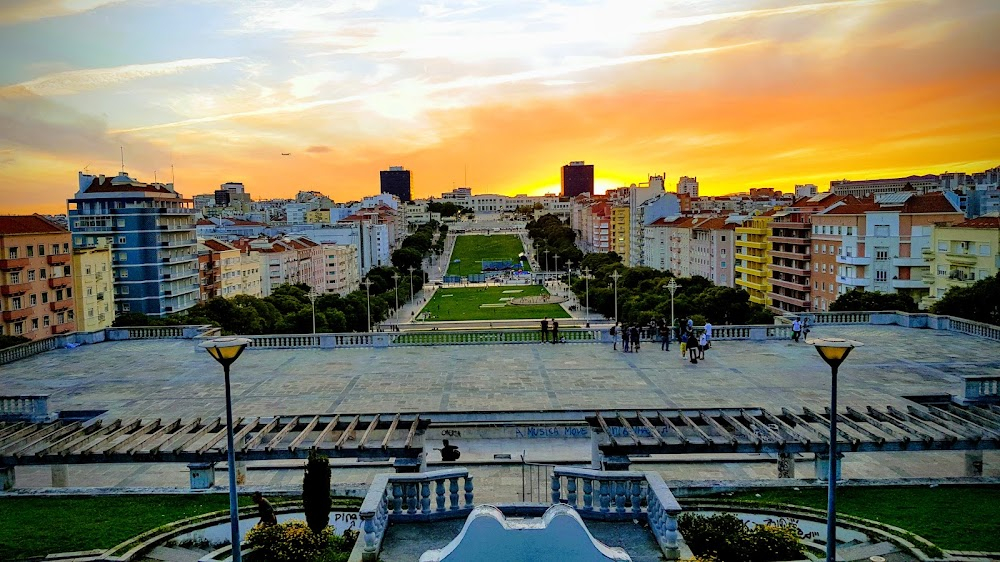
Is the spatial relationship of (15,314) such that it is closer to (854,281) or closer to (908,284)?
(854,281)

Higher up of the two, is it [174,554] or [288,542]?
[288,542]

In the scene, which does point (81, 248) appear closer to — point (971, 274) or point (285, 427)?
point (285, 427)

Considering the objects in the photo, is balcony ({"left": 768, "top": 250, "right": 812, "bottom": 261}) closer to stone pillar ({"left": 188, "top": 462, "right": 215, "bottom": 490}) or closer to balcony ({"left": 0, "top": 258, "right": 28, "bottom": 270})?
balcony ({"left": 0, "top": 258, "right": 28, "bottom": 270})

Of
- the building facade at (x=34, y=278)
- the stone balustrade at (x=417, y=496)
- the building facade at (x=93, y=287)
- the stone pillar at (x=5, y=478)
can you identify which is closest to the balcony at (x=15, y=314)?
the building facade at (x=34, y=278)

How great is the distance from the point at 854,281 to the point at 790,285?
1109 centimetres

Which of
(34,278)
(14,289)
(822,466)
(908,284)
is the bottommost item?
(822,466)

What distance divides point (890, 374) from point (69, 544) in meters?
24.0

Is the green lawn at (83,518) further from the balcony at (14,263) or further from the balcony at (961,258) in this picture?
the balcony at (961,258)

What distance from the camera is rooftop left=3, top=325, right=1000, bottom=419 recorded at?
22.9 meters

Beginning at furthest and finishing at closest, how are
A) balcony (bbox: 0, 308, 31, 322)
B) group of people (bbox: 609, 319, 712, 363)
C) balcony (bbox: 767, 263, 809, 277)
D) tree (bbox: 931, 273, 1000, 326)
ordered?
balcony (bbox: 767, 263, 809, 277) → balcony (bbox: 0, 308, 31, 322) → tree (bbox: 931, 273, 1000, 326) → group of people (bbox: 609, 319, 712, 363)

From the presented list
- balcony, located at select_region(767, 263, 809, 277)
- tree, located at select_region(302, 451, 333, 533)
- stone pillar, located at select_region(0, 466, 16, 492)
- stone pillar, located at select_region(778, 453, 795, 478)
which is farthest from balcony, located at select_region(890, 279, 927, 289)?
stone pillar, located at select_region(0, 466, 16, 492)

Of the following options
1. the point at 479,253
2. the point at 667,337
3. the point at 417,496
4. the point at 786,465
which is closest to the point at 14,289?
the point at 667,337

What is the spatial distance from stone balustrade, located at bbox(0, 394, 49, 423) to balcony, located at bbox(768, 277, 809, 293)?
73.8 metres

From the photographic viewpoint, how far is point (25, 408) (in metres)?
20.6
